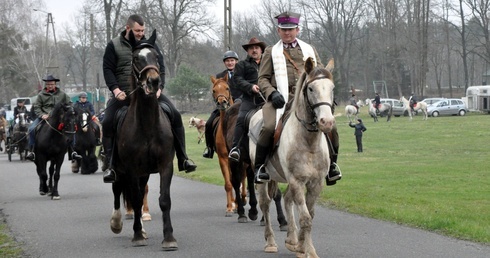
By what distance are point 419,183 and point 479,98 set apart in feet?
195

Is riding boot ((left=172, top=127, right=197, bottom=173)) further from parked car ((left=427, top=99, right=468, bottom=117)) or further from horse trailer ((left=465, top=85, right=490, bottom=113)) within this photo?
parked car ((left=427, top=99, right=468, bottom=117))

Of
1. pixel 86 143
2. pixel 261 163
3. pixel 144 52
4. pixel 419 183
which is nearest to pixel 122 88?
pixel 144 52

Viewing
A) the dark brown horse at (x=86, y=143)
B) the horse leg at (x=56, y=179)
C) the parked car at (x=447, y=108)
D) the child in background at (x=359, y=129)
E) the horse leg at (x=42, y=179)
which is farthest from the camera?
the parked car at (x=447, y=108)

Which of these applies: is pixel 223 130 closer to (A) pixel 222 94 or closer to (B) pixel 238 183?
(A) pixel 222 94

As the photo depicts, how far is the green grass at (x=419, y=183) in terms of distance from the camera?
42.3ft

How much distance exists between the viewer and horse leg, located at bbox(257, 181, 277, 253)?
1060 cm

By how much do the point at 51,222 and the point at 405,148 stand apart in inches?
870

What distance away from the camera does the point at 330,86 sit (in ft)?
30.8

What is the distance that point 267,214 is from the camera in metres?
11.1

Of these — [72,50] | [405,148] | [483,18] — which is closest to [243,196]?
[405,148]

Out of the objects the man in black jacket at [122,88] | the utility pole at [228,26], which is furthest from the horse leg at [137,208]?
the utility pole at [228,26]

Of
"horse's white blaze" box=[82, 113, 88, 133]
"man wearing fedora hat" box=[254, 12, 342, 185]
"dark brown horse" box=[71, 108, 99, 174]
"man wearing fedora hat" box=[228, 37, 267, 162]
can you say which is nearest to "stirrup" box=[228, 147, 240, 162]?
"man wearing fedora hat" box=[228, 37, 267, 162]

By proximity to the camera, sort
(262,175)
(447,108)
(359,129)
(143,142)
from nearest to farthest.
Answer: (262,175)
(143,142)
(359,129)
(447,108)

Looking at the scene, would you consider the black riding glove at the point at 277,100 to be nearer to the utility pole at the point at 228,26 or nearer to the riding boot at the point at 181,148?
the riding boot at the point at 181,148
